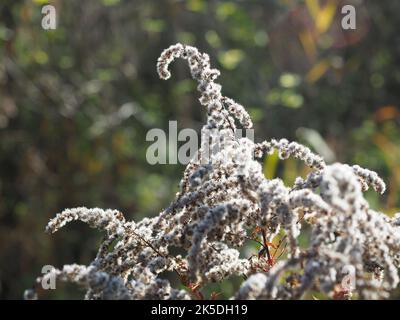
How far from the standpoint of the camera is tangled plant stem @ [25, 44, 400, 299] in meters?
1.34

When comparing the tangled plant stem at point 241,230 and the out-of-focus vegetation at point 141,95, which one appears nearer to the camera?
the tangled plant stem at point 241,230

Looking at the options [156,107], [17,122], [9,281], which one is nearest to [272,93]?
[156,107]

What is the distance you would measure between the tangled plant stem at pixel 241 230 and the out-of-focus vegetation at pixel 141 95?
3.28 meters

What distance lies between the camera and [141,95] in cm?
656

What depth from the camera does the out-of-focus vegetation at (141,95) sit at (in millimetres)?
5625

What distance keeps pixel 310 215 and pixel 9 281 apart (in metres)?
4.41

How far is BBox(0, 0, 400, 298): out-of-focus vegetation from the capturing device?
562 cm

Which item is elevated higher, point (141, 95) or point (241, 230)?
point (141, 95)

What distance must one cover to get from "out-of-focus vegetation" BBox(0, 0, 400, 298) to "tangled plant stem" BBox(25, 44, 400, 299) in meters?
3.28

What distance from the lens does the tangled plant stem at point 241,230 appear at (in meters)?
1.34

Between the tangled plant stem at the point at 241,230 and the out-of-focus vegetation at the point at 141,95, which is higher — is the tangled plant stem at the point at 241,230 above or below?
below

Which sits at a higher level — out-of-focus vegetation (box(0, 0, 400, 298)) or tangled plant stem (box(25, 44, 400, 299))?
out-of-focus vegetation (box(0, 0, 400, 298))

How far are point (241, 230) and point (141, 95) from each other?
16.5 ft

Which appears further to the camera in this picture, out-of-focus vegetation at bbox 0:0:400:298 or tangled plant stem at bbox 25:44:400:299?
out-of-focus vegetation at bbox 0:0:400:298
